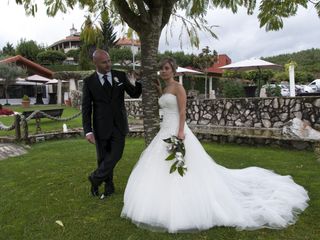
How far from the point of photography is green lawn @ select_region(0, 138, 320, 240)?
3969 millimetres

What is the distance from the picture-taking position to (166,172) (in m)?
4.34

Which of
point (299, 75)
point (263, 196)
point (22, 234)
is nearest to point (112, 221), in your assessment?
point (22, 234)

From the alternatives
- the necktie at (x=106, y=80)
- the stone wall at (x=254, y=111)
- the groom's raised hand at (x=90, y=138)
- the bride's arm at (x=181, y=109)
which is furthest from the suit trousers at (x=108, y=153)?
the stone wall at (x=254, y=111)

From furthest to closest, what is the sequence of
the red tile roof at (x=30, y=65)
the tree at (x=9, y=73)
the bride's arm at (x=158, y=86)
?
the red tile roof at (x=30, y=65), the tree at (x=9, y=73), the bride's arm at (x=158, y=86)

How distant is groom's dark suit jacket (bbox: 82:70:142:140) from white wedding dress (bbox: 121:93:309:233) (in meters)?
0.62

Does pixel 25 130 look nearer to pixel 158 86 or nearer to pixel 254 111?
pixel 254 111

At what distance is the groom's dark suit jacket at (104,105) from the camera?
494 centimetres

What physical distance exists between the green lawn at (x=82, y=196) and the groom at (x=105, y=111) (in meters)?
0.65

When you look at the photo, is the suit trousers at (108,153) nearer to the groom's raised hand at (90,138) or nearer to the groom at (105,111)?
the groom at (105,111)

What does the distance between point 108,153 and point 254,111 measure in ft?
28.9

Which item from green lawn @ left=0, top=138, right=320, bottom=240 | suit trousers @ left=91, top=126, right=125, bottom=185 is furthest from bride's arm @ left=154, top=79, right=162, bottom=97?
green lawn @ left=0, top=138, right=320, bottom=240

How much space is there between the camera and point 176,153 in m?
4.32

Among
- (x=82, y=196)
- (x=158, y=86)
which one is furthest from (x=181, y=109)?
(x=82, y=196)

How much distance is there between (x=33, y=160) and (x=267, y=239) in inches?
249
